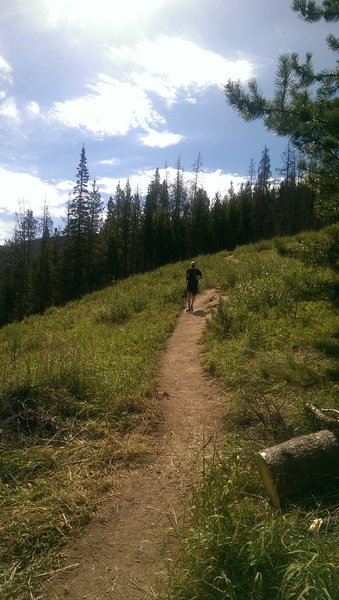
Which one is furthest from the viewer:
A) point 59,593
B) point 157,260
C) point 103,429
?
point 157,260

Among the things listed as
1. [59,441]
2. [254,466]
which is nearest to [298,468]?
[254,466]

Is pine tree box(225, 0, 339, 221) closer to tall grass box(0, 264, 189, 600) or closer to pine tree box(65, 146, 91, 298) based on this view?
tall grass box(0, 264, 189, 600)

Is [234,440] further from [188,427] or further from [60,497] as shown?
[60,497]

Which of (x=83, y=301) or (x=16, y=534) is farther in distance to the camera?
(x=83, y=301)

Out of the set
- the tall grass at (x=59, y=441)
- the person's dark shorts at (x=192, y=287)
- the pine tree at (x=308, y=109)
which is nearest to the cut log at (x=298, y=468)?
the tall grass at (x=59, y=441)

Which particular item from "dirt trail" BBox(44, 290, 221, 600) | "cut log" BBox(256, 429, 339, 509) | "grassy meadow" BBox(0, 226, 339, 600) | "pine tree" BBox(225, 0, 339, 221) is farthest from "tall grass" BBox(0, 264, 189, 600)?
"pine tree" BBox(225, 0, 339, 221)

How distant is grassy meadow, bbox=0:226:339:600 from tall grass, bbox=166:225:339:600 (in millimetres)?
12

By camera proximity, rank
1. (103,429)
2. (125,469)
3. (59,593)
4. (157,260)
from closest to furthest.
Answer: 1. (59,593)
2. (125,469)
3. (103,429)
4. (157,260)

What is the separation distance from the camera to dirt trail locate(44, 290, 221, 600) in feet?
10.0

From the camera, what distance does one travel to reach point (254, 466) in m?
3.99

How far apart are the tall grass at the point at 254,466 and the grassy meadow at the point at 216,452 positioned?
0.04 feet

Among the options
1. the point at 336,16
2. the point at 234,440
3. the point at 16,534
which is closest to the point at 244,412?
the point at 234,440

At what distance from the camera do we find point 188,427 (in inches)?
216

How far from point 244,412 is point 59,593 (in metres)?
2.86
